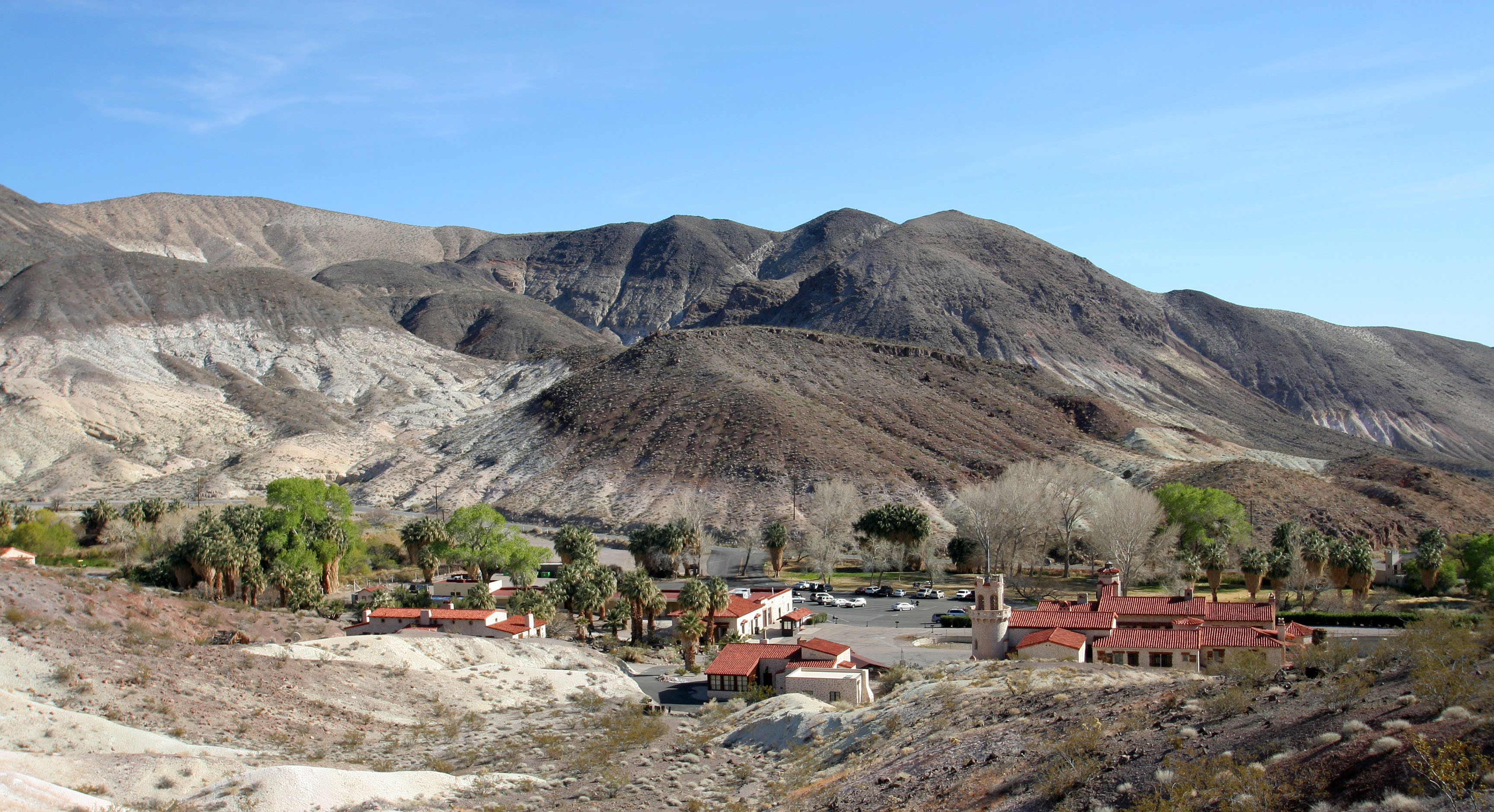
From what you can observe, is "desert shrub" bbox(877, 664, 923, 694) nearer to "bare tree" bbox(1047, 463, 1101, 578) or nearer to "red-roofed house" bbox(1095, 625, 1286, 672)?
Answer: "red-roofed house" bbox(1095, 625, 1286, 672)

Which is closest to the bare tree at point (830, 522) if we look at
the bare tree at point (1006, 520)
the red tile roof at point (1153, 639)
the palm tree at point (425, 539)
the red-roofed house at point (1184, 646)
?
the bare tree at point (1006, 520)

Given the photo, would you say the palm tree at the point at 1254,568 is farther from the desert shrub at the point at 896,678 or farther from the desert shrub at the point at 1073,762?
the desert shrub at the point at 1073,762

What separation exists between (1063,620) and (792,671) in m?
9.17

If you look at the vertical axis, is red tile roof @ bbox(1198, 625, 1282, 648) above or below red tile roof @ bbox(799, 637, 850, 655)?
above

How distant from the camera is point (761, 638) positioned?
5106 centimetres

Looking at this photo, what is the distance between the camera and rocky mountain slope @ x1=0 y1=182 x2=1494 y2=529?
317 feet

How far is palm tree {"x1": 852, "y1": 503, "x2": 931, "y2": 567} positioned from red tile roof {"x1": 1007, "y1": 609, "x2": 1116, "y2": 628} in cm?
3197

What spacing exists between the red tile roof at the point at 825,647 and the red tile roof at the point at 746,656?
0.39 m

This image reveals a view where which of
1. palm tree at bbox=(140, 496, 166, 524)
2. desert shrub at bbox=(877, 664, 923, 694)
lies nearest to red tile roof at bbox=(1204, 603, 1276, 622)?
desert shrub at bbox=(877, 664, 923, 694)

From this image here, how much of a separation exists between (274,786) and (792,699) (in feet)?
51.9

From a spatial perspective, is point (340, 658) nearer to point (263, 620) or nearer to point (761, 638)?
point (263, 620)

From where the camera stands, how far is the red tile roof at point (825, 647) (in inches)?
1581

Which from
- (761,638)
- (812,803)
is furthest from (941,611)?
(812,803)

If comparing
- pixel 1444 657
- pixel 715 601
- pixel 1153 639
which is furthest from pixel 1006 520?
pixel 1444 657
